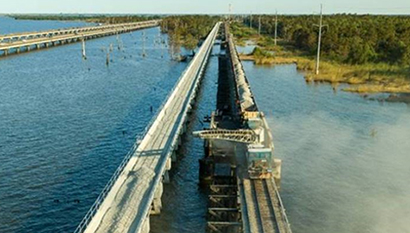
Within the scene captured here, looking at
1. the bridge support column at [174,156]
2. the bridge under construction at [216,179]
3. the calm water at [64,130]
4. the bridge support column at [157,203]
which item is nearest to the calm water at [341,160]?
the bridge under construction at [216,179]

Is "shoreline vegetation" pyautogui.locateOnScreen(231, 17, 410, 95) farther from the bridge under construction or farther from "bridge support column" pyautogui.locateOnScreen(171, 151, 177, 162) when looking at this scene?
"bridge support column" pyautogui.locateOnScreen(171, 151, 177, 162)

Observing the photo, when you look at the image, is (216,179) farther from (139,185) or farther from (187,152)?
A: (187,152)

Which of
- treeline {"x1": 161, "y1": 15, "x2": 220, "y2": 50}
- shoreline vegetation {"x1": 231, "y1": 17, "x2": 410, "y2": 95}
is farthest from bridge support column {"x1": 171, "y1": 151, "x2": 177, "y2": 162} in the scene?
treeline {"x1": 161, "y1": 15, "x2": 220, "y2": 50}

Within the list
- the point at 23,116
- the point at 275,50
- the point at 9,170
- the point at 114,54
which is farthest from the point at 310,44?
the point at 9,170

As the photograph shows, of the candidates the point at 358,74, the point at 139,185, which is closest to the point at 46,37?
the point at 358,74

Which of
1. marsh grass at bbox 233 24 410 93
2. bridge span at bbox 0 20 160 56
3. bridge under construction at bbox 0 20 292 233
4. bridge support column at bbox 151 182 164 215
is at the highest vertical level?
bridge span at bbox 0 20 160 56

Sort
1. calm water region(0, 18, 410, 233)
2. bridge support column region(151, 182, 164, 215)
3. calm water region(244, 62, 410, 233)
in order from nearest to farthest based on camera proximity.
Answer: bridge support column region(151, 182, 164, 215), calm water region(244, 62, 410, 233), calm water region(0, 18, 410, 233)
